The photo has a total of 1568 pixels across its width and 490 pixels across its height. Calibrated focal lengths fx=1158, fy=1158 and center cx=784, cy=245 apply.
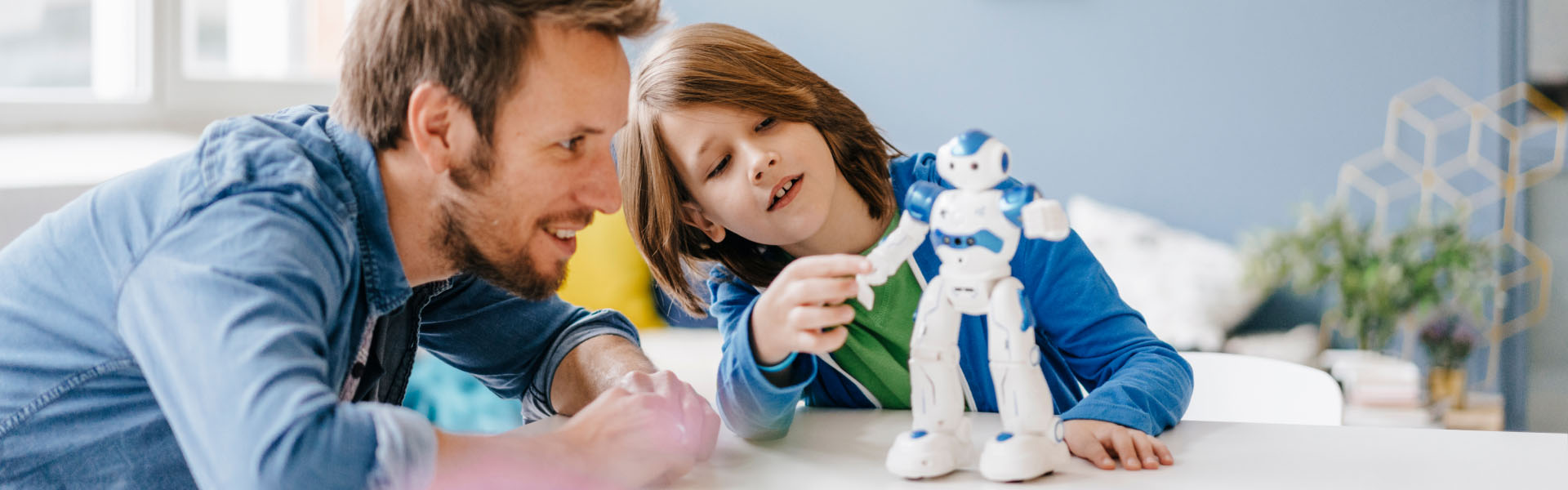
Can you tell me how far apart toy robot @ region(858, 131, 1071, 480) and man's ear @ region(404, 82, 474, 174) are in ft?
0.92

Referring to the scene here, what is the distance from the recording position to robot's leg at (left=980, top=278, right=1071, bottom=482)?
0.71 m

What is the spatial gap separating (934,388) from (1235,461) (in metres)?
0.22

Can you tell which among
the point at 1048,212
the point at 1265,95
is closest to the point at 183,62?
the point at 1048,212

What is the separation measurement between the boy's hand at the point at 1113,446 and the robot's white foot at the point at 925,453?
9 centimetres

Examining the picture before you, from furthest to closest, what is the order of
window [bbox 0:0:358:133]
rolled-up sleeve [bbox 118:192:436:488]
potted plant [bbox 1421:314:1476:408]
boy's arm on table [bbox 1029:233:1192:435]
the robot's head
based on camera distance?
potted plant [bbox 1421:314:1476:408]
window [bbox 0:0:358:133]
boy's arm on table [bbox 1029:233:1192:435]
the robot's head
rolled-up sleeve [bbox 118:192:436:488]

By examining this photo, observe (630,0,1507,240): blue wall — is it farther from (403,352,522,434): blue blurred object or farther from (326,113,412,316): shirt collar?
(326,113,412,316): shirt collar

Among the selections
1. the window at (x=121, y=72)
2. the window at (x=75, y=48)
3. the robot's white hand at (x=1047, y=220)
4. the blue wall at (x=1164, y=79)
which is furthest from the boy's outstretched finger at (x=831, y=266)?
the blue wall at (x=1164, y=79)

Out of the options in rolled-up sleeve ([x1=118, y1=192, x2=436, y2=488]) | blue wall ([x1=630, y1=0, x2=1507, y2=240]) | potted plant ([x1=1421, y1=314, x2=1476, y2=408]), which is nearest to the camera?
rolled-up sleeve ([x1=118, y1=192, x2=436, y2=488])

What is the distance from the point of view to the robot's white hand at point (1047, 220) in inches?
26.3

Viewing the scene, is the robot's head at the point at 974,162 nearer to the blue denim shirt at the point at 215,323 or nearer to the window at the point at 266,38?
the blue denim shirt at the point at 215,323

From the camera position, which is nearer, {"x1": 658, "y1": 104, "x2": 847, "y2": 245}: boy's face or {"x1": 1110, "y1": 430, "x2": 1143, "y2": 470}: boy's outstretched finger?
{"x1": 1110, "y1": 430, "x2": 1143, "y2": 470}: boy's outstretched finger

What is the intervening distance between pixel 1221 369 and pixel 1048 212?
754mm

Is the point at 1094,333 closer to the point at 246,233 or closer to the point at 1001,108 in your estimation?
the point at 246,233

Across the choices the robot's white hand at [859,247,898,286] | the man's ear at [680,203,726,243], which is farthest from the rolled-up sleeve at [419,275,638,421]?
the robot's white hand at [859,247,898,286]
